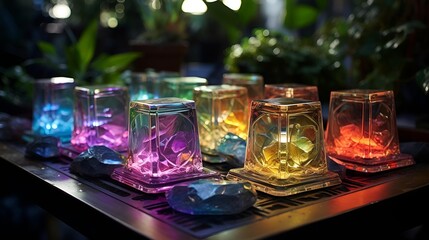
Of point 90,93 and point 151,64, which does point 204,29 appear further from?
point 90,93

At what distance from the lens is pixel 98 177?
3.24 ft

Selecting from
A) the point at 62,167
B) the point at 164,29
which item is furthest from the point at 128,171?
the point at 164,29

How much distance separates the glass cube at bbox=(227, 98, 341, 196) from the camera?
2.90 ft

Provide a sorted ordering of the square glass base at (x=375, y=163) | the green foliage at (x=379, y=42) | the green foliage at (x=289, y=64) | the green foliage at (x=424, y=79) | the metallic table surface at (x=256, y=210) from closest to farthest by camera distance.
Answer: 1. the metallic table surface at (x=256, y=210)
2. the square glass base at (x=375, y=163)
3. the green foliage at (x=424, y=79)
4. the green foliage at (x=379, y=42)
5. the green foliage at (x=289, y=64)

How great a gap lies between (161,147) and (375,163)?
0.44 metres

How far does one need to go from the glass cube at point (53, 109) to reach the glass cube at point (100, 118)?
0.14 meters

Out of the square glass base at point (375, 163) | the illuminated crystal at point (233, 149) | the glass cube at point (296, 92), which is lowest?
the square glass base at point (375, 163)

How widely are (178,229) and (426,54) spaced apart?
1093 millimetres

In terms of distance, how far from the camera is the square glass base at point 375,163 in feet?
3.33

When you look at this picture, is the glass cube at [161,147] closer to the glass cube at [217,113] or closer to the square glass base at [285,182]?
the square glass base at [285,182]

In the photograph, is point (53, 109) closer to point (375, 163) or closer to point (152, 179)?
point (152, 179)

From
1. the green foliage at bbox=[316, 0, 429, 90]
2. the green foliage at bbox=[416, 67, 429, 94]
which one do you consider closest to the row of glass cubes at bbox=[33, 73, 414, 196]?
the green foliage at bbox=[416, 67, 429, 94]

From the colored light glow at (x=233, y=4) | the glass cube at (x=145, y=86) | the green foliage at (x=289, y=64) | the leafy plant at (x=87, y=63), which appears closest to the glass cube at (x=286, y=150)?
the glass cube at (x=145, y=86)

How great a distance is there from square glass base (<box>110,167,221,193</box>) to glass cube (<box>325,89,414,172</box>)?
30 cm
